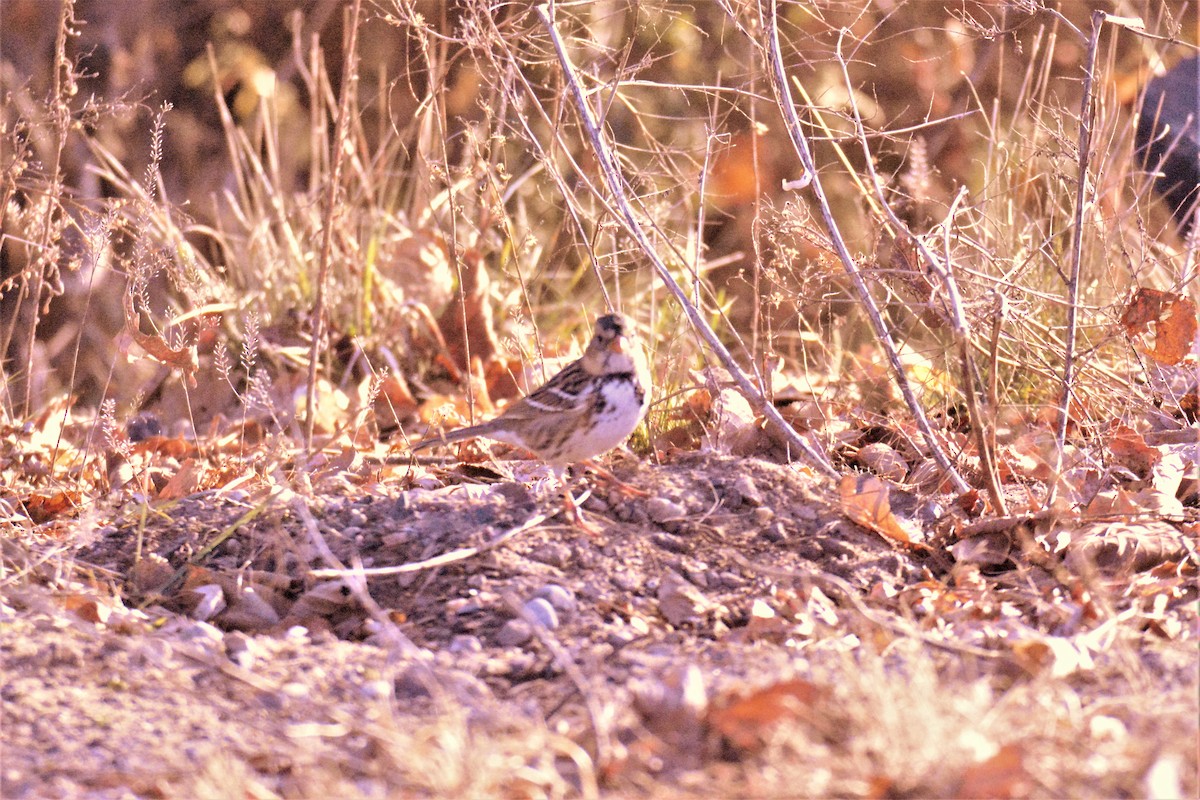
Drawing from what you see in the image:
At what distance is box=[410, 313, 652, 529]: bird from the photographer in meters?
4.04

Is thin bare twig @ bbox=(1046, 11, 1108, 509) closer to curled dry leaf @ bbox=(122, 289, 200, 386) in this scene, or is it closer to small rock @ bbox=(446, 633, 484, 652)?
small rock @ bbox=(446, 633, 484, 652)

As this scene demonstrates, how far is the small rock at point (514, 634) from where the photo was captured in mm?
3250

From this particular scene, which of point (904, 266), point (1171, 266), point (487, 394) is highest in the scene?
point (904, 266)

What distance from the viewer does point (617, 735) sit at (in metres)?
2.56

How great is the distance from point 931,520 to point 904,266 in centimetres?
76

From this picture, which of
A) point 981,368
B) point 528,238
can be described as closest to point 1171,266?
point 981,368

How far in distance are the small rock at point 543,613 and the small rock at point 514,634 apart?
38 millimetres

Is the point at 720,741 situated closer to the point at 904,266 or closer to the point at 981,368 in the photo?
the point at 904,266

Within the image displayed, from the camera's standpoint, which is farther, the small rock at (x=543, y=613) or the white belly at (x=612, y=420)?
the white belly at (x=612, y=420)

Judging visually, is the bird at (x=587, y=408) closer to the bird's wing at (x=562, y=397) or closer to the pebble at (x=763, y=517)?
the bird's wing at (x=562, y=397)

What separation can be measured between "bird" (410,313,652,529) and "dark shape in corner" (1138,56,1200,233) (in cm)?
289

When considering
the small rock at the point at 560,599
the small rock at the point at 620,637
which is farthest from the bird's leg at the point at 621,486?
the small rock at the point at 620,637

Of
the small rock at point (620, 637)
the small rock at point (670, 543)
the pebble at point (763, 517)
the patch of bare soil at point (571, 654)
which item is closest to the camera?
the patch of bare soil at point (571, 654)

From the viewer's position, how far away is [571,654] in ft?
10.3
